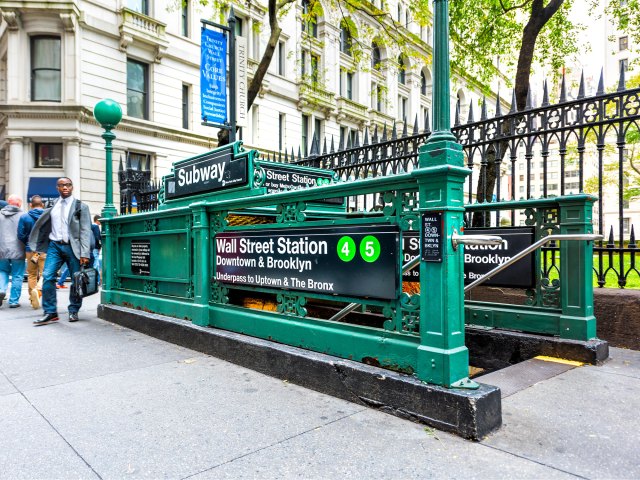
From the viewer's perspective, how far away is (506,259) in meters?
4.72

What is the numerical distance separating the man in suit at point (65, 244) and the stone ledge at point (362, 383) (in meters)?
2.78

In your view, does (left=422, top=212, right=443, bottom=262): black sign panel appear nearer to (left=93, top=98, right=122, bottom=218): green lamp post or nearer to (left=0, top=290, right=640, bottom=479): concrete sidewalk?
(left=0, top=290, right=640, bottom=479): concrete sidewalk

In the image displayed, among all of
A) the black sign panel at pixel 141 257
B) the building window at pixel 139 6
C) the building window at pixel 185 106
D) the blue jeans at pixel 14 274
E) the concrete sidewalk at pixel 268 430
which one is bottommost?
the concrete sidewalk at pixel 268 430

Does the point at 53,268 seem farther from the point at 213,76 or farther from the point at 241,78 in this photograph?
the point at 241,78

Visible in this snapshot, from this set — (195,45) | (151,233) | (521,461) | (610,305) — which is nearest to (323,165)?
(151,233)

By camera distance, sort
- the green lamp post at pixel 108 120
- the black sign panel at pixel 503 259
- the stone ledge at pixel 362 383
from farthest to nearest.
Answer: the green lamp post at pixel 108 120
the black sign panel at pixel 503 259
the stone ledge at pixel 362 383

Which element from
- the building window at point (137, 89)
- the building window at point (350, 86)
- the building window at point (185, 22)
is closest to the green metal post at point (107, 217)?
the building window at point (137, 89)

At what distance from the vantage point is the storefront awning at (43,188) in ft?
60.2

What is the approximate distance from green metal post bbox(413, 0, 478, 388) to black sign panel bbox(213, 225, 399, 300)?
12.8 inches

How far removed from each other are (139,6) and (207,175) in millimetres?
19541

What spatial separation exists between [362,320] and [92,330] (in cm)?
381

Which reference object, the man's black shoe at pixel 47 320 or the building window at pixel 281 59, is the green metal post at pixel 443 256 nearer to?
the man's black shoe at pixel 47 320

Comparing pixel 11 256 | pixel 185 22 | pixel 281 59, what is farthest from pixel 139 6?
pixel 11 256

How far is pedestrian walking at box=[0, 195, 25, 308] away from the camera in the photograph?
29.1ft
